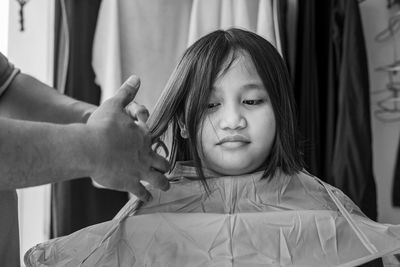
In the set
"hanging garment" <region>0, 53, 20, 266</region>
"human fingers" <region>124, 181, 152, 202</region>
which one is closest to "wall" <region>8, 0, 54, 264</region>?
"hanging garment" <region>0, 53, 20, 266</region>

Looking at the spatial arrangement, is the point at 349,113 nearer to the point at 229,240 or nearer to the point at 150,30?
the point at 150,30

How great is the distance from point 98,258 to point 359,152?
1140 millimetres

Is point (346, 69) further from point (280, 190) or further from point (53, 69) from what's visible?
point (53, 69)

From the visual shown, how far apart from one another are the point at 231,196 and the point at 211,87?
0.24 metres

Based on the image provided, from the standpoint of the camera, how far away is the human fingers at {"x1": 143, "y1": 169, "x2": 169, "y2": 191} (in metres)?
0.94

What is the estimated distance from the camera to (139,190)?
95 cm

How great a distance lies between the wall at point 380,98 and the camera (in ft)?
7.36

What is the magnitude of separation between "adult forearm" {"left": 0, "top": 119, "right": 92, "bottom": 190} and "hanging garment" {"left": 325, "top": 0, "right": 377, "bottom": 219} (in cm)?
117

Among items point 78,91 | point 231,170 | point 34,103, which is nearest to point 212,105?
point 231,170

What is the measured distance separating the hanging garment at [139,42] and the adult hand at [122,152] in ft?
2.97

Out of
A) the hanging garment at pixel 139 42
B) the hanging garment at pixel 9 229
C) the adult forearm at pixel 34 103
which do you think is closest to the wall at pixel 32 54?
the hanging garment at pixel 139 42

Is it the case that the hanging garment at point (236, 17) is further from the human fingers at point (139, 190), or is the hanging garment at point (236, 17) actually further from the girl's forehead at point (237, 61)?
the human fingers at point (139, 190)

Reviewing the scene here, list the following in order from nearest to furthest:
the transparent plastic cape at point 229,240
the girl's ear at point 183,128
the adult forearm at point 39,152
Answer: the adult forearm at point 39,152, the transparent plastic cape at point 229,240, the girl's ear at point 183,128

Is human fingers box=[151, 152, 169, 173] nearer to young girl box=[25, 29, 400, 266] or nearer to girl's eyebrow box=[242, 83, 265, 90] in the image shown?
young girl box=[25, 29, 400, 266]
